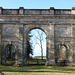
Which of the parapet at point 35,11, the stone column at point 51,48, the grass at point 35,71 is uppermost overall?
the parapet at point 35,11

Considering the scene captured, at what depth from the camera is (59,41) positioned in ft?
64.4

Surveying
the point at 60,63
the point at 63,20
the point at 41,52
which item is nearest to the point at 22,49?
the point at 60,63

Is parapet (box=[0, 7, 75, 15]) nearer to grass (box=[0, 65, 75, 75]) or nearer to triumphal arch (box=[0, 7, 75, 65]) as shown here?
triumphal arch (box=[0, 7, 75, 65])

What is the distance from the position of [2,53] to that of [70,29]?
999 cm

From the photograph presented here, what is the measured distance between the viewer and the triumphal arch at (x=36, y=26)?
19.4 metres

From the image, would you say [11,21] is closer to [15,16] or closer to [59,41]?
[15,16]

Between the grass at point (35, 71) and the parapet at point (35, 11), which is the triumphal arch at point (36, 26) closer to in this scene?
the parapet at point (35, 11)

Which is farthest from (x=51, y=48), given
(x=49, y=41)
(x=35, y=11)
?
(x=35, y=11)

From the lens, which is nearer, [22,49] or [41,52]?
[22,49]

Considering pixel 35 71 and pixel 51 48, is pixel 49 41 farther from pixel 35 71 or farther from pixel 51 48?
pixel 35 71

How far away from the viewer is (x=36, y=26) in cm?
1961

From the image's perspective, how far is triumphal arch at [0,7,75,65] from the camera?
63.7 ft

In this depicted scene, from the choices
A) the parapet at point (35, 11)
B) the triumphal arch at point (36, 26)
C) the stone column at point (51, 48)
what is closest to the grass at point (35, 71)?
the stone column at point (51, 48)

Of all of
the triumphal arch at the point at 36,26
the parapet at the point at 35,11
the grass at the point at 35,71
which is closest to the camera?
the grass at the point at 35,71
